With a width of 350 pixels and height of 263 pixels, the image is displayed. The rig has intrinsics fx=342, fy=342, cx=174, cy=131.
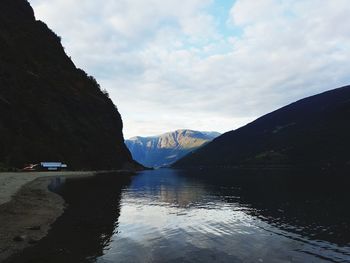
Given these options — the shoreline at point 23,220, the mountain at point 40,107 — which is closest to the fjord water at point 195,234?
the shoreline at point 23,220

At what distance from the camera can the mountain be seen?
128625 millimetres

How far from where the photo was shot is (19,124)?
422ft

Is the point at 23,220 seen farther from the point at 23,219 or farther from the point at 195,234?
the point at 195,234

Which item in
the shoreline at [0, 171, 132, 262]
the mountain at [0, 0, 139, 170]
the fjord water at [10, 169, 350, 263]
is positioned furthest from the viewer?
the mountain at [0, 0, 139, 170]

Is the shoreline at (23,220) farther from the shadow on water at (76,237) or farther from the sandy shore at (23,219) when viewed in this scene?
the shadow on water at (76,237)

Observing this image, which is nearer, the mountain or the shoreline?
the shoreline

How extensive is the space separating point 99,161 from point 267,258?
6374 inches

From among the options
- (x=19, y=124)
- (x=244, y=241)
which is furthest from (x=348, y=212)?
(x=19, y=124)

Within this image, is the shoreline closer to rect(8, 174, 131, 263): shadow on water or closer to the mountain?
rect(8, 174, 131, 263): shadow on water

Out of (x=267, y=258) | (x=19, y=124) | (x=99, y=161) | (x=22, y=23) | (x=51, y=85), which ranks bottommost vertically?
(x=267, y=258)

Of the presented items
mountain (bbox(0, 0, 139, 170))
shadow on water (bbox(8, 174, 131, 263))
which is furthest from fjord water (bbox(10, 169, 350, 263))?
mountain (bbox(0, 0, 139, 170))

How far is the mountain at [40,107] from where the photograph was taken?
128625 millimetres

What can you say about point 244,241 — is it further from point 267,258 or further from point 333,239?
point 333,239

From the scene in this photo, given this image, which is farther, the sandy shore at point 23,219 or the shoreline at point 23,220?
the sandy shore at point 23,219
